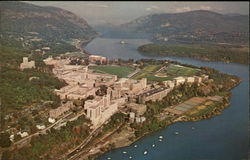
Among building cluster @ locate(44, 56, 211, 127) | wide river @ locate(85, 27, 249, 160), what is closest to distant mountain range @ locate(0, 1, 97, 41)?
building cluster @ locate(44, 56, 211, 127)

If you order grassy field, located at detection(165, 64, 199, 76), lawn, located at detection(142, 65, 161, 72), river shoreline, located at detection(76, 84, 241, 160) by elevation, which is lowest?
river shoreline, located at detection(76, 84, 241, 160)

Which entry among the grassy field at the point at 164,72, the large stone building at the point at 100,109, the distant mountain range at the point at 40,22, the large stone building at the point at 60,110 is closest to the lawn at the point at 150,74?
the grassy field at the point at 164,72

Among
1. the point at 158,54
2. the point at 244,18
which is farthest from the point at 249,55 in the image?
the point at 244,18

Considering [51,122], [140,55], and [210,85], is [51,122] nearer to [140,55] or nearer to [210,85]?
[210,85]

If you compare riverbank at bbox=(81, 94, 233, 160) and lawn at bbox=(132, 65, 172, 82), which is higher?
lawn at bbox=(132, 65, 172, 82)

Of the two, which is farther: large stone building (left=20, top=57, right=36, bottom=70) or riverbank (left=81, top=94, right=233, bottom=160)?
large stone building (left=20, top=57, right=36, bottom=70)

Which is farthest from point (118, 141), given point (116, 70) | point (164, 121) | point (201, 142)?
point (116, 70)

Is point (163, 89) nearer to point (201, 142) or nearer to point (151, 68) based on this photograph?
point (201, 142)

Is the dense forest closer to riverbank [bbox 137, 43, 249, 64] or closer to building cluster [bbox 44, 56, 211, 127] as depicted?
building cluster [bbox 44, 56, 211, 127]
